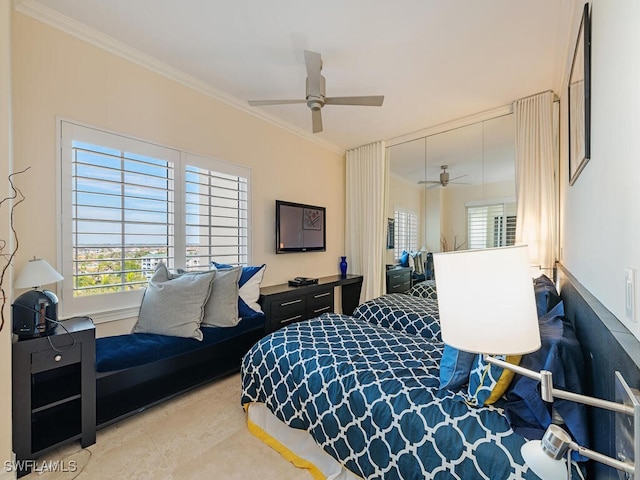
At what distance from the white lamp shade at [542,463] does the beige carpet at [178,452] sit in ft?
4.86

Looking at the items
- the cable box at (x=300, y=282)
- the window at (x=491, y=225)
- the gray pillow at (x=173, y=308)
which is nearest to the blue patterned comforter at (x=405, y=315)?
the cable box at (x=300, y=282)

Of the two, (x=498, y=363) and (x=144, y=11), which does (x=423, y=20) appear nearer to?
(x=144, y=11)

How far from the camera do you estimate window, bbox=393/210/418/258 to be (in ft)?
13.6

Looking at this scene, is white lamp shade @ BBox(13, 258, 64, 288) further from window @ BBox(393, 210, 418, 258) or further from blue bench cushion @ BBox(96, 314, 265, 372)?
window @ BBox(393, 210, 418, 258)

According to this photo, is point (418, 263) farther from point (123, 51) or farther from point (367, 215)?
point (123, 51)

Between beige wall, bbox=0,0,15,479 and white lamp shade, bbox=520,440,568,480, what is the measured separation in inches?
86.5

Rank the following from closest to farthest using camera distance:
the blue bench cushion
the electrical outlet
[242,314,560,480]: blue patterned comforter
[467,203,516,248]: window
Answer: the electrical outlet → [242,314,560,480]: blue patterned comforter → the blue bench cushion → [467,203,516,248]: window

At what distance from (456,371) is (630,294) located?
81 cm

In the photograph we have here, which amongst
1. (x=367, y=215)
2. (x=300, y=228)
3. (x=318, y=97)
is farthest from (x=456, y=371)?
(x=367, y=215)

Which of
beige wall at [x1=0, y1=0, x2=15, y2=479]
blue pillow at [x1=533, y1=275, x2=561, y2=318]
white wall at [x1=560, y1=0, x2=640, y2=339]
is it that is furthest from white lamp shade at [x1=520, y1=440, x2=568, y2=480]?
beige wall at [x1=0, y1=0, x2=15, y2=479]

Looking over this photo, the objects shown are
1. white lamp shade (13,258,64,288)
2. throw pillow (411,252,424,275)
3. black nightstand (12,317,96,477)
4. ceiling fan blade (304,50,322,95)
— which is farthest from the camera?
throw pillow (411,252,424,275)

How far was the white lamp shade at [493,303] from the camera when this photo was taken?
0.80m

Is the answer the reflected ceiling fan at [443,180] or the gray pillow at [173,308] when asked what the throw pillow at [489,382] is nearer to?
the gray pillow at [173,308]

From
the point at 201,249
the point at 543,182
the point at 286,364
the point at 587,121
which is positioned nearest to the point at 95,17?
the point at 201,249
